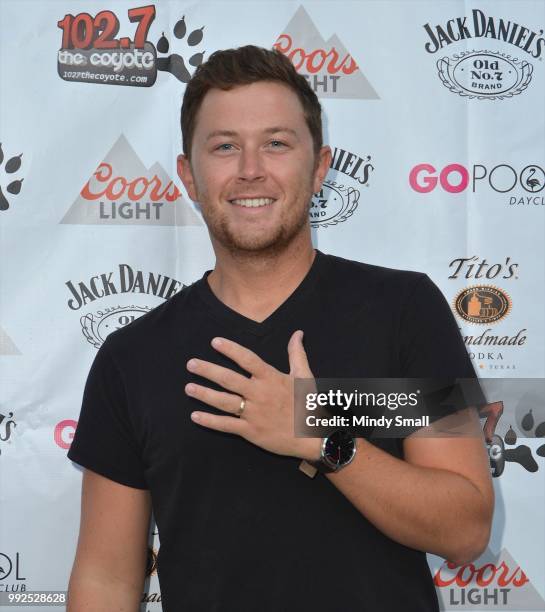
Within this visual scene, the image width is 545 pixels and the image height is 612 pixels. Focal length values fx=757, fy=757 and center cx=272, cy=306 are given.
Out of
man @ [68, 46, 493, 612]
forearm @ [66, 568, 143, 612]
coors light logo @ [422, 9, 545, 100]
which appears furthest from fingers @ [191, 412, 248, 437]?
→ coors light logo @ [422, 9, 545, 100]

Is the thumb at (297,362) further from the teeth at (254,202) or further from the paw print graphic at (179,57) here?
the paw print graphic at (179,57)

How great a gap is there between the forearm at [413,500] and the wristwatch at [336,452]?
0.01 m

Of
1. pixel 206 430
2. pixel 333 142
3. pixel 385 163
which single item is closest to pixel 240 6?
pixel 333 142

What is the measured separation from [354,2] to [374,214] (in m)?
0.53

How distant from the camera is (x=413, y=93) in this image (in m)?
1.92

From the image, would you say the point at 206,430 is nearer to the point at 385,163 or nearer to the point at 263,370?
the point at 263,370

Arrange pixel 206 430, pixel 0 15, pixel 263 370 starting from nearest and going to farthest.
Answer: pixel 263 370
pixel 206 430
pixel 0 15

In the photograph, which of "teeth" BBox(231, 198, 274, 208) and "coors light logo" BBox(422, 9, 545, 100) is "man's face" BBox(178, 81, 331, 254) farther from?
"coors light logo" BBox(422, 9, 545, 100)

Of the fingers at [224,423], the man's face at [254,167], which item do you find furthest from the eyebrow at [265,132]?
the fingers at [224,423]

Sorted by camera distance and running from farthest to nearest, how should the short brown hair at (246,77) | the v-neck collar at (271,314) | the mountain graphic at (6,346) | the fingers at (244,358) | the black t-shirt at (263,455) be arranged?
the mountain graphic at (6,346) < the short brown hair at (246,77) < the v-neck collar at (271,314) < the black t-shirt at (263,455) < the fingers at (244,358)

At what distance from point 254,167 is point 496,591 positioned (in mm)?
1261

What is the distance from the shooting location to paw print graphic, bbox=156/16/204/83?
190 centimetres

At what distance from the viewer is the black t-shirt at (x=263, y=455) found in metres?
1.23

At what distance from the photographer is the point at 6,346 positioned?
6.20 ft
